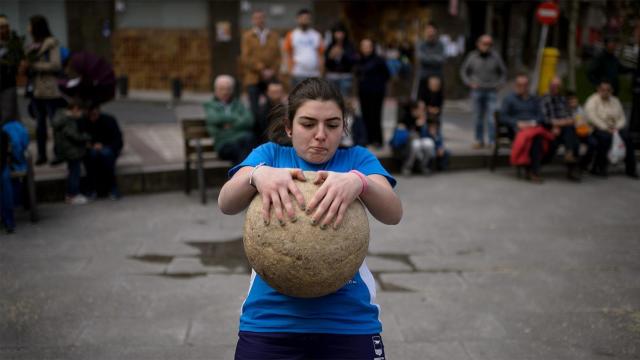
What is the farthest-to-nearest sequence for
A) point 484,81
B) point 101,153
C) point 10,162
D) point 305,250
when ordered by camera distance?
point 484,81
point 101,153
point 10,162
point 305,250

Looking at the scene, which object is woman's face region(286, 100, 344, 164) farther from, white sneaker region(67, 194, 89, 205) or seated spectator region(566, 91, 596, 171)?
seated spectator region(566, 91, 596, 171)

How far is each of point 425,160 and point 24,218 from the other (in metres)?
6.04

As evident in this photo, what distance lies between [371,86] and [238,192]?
9.82m

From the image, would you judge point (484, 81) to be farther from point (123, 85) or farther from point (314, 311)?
point (123, 85)

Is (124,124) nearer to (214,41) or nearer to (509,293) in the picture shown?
(214,41)

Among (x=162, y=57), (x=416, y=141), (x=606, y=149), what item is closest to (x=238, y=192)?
(x=416, y=141)

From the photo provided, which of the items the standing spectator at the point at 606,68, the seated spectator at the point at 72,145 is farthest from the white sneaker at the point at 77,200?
the standing spectator at the point at 606,68

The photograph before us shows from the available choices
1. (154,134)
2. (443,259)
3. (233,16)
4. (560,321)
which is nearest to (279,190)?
(560,321)

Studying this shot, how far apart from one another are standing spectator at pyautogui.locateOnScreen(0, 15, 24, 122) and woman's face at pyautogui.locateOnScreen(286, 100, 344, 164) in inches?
258

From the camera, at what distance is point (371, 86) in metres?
12.4

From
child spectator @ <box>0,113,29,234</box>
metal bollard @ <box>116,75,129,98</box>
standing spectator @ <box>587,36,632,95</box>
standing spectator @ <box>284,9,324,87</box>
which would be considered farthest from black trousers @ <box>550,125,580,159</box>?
metal bollard @ <box>116,75,129,98</box>

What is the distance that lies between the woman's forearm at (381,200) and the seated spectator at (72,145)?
23.3ft

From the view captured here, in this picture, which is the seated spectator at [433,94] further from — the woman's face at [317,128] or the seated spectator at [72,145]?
the woman's face at [317,128]

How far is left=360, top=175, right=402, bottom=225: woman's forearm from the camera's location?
2.78 meters
